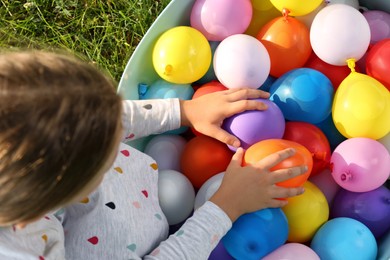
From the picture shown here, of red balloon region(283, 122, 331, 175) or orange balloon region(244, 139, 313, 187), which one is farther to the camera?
red balloon region(283, 122, 331, 175)

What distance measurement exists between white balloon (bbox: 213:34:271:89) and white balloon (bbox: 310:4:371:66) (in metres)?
0.12

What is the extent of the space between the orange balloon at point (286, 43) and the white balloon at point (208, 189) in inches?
11.3

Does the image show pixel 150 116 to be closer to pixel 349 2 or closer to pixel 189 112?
pixel 189 112

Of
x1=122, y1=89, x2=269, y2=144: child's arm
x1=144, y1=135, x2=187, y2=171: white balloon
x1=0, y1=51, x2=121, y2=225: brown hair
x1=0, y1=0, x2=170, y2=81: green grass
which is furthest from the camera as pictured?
x1=0, y1=0, x2=170, y2=81: green grass

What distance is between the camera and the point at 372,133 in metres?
1.10

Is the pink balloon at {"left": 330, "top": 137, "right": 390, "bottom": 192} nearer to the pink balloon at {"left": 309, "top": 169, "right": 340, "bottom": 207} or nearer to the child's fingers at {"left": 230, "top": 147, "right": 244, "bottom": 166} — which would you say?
the pink balloon at {"left": 309, "top": 169, "right": 340, "bottom": 207}

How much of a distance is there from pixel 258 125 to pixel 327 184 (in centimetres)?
23

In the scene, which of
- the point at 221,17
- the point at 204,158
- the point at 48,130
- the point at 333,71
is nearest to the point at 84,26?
the point at 221,17

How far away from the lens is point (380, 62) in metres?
1.15

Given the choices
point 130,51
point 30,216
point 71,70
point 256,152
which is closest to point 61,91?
point 71,70

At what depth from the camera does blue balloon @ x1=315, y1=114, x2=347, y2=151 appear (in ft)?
4.01

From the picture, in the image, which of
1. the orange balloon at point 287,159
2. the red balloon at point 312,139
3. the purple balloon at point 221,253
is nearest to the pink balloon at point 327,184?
the red balloon at point 312,139

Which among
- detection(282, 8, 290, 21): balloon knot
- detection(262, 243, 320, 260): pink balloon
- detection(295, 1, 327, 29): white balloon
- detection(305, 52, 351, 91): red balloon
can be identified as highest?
detection(282, 8, 290, 21): balloon knot

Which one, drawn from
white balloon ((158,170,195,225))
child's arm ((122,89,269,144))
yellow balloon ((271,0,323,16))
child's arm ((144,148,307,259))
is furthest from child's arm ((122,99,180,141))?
yellow balloon ((271,0,323,16))
